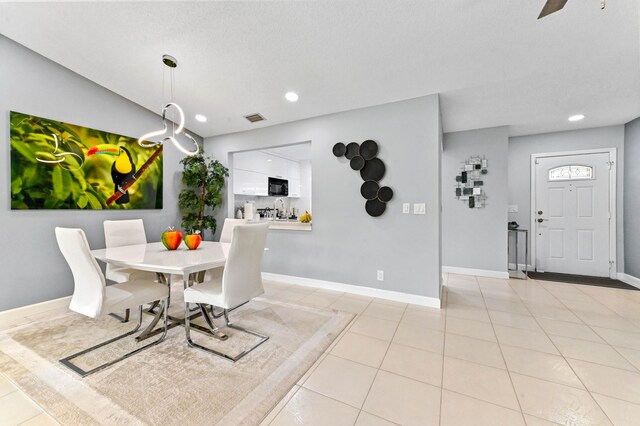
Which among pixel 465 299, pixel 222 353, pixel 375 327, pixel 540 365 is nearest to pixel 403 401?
pixel 375 327

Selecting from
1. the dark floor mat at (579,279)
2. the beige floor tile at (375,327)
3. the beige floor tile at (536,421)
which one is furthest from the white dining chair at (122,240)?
the dark floor mat at (579,279)

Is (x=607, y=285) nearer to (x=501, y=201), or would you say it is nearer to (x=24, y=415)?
(x=501, y=201)

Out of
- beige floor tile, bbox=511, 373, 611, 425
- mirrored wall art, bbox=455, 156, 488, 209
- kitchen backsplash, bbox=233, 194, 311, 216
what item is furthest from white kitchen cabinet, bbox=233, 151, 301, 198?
beige floor tile, bbox=511, 373, 611, 425

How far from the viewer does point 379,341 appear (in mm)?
2219

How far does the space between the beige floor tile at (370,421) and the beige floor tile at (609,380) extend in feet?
4.60

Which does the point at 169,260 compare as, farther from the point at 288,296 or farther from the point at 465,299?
the point at 465,299

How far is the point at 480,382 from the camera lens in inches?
66.1

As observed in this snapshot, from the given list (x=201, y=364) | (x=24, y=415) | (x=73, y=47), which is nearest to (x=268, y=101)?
(x=73, y=47)

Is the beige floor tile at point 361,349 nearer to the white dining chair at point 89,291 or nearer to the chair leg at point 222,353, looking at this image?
the chair leg at point 222,353

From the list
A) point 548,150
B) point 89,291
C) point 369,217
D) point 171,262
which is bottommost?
point 89,291

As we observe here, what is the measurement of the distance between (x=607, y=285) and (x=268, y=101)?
569 cm

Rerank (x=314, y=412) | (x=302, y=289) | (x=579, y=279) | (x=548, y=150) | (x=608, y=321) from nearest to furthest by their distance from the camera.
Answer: (x=314, y=412) < (x=608, y=321) < (x=302, y=289) < (x=579, y=279) < (x=548, y=150)

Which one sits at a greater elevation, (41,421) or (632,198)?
(632,198)

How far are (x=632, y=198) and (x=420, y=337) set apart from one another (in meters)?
4.36
